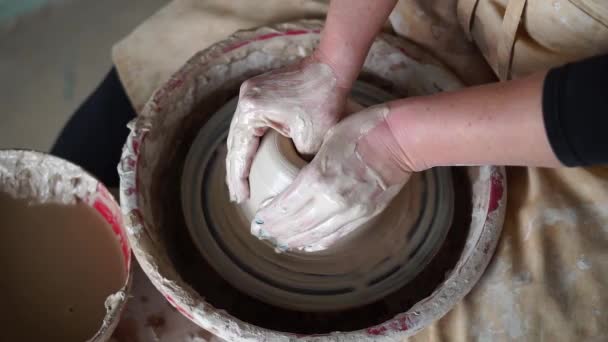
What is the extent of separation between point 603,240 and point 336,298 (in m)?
0.54

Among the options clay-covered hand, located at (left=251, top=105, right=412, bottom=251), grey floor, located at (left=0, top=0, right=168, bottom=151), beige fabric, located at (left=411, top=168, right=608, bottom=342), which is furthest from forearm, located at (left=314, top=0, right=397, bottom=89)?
grey floor, located at (left=0, top=0, right=168, bottom=151)

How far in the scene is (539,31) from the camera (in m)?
1.13

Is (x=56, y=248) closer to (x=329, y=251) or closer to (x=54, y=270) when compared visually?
(x=54, y=270)

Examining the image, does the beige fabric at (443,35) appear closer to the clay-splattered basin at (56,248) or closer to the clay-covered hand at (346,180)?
the clay-covered hand at (346,180)

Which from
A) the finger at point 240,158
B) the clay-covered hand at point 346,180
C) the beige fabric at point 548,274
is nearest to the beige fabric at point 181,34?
the finger at point 240,158

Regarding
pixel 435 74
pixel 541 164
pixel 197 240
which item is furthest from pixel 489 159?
pixel 197 240

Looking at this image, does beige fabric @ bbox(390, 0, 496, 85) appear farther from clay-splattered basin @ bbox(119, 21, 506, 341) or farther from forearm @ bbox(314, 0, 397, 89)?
forearm @ bbox(314, 0, 397, 89)

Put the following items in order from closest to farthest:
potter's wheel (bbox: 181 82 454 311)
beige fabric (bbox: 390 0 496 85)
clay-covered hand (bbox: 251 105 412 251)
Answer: clay-covered hand (bbox: 251 105 412 251) → potter's wheel (bbox: 181 82 454 311) → beige fabric (bbox: 390 0 496 85)

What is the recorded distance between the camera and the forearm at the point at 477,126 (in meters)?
0.87

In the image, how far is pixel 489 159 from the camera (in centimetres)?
96

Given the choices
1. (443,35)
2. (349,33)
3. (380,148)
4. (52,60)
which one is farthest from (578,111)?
(52,60)

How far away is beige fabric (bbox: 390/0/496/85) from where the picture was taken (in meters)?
1.34

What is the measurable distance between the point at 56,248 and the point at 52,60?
1.49m

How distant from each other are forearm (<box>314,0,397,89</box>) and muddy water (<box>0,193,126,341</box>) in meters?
0.61
